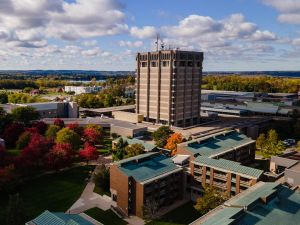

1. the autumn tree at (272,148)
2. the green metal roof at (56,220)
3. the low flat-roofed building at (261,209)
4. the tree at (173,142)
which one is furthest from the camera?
the autumn tree at (272,148)

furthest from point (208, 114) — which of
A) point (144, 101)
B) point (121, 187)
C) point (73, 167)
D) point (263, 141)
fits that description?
point (121, 187)

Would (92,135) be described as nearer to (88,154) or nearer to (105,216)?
(88,154)

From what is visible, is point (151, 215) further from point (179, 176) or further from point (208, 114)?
point (208, 114)

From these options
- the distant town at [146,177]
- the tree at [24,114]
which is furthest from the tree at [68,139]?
the tree at [24,114]

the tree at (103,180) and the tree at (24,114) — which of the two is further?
the tree at (24,114)

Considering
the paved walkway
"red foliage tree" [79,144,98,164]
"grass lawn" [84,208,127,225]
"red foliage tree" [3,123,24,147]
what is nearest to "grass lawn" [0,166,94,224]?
the paved walkway

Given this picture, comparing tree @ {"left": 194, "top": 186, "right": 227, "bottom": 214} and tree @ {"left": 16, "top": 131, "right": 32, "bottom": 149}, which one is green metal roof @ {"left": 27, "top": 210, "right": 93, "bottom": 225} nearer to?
Answer: tree @ {"left": 194, "top": 186, "right": 227, "bottom": 214}

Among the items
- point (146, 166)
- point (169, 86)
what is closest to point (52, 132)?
point (146, 166)

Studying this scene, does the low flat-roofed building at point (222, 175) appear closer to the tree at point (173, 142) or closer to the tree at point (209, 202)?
the tree at point (209, 202)
